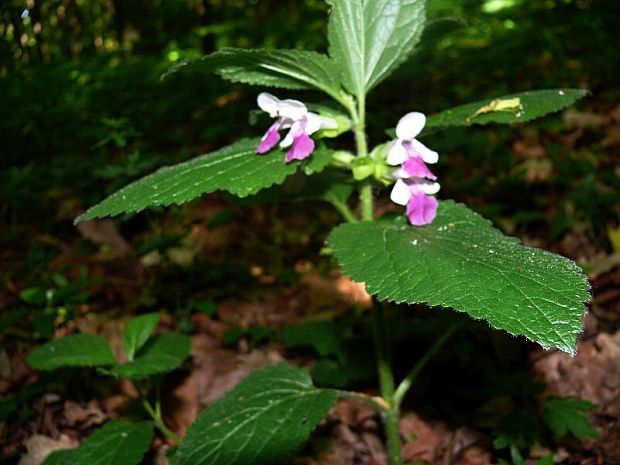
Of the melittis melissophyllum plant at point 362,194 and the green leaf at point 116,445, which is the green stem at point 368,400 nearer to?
the melittis melissophyllum plant at point 362,194

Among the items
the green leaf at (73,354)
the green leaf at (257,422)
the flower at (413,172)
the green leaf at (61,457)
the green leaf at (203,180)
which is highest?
the green leaf at (203,180)

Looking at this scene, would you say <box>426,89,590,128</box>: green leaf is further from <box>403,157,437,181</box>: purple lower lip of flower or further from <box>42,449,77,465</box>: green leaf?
<box>42,449,77,465</box>: green leaf

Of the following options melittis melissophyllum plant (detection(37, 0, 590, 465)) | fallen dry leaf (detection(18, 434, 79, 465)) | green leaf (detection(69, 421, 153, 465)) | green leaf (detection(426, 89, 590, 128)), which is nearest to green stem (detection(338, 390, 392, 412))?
melittis melissophyllum plant (detection(37, 0, 590, 465))

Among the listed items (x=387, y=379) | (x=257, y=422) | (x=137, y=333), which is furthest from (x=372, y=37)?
(x=137, y=333)

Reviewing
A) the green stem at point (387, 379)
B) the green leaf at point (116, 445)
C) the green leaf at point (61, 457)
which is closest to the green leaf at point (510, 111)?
the green stem at point (387, 379)

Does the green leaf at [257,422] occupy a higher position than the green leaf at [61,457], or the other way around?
the green leaf at [257,422]

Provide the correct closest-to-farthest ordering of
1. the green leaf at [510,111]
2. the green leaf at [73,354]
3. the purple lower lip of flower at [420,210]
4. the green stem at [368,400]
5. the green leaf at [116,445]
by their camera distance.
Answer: the purple lower lip of flower at [420,210] → the green leaf at [510,111] → the green stem at [368,400] → the green leaf at [116,445] → the green leaf at [73,354]

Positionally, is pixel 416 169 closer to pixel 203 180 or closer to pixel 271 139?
pixel 271 139
